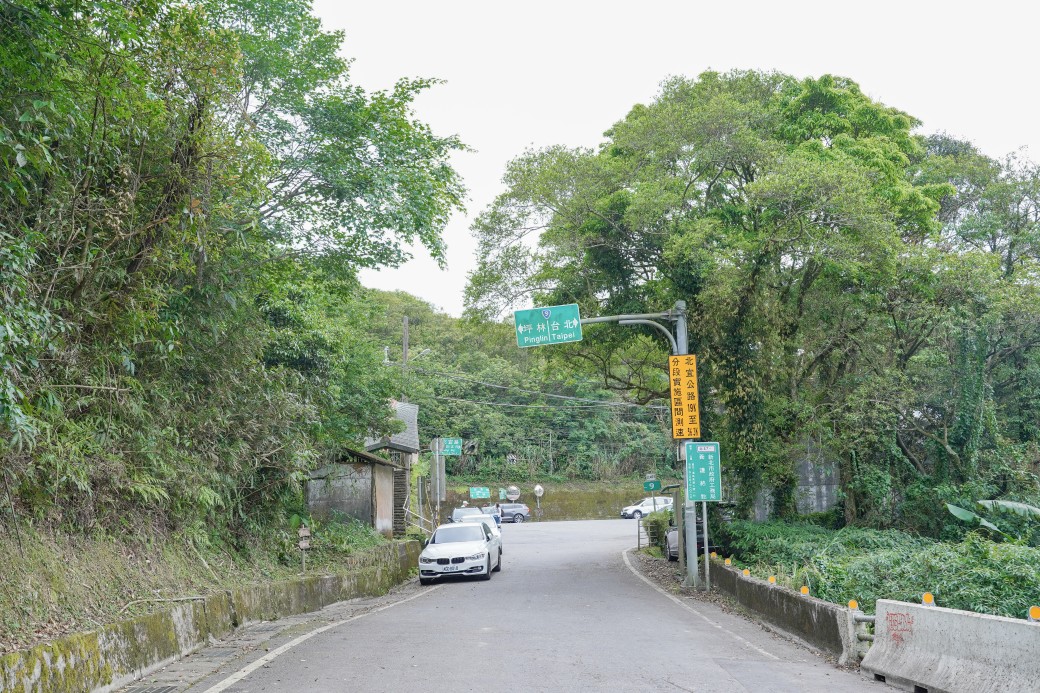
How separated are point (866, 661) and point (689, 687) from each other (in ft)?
8.35

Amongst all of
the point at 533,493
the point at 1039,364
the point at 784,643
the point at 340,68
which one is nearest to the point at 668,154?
the point at 340,68

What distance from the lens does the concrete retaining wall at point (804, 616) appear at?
9.70 metres

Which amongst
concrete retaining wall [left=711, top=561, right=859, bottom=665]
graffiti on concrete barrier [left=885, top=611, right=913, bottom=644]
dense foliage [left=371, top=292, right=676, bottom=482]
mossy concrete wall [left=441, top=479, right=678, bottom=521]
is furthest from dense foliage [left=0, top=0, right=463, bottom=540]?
mossy concrete wall [left=441, top=479, right=678, bottom=521]

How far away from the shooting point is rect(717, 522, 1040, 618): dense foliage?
32.9ft

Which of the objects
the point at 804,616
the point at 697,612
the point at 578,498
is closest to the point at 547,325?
the point at 697,612

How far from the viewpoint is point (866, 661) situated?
357 inches

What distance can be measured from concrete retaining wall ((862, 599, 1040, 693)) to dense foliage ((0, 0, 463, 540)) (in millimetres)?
8031

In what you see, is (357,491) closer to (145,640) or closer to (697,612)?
(697,612)

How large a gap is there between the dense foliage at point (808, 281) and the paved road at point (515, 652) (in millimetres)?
6000

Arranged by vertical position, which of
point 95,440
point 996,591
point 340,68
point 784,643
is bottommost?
point 784,643

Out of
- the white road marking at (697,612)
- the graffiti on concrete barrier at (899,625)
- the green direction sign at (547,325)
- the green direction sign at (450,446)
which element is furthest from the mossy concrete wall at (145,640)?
the green direction sign at (450,446)

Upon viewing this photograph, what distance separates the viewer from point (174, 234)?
31.7 feet

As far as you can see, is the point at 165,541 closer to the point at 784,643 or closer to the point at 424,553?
the point at 784,643

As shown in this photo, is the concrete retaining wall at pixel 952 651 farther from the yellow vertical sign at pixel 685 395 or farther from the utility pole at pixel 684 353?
the yellow vertical sign at pixel 685 395
